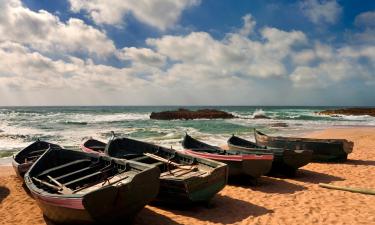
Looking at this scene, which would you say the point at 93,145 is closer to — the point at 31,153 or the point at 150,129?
the point at 31,153

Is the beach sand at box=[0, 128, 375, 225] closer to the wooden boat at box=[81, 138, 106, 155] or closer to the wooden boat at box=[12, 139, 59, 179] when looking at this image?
the wooden boat at box=[12, 139, 59, 179]

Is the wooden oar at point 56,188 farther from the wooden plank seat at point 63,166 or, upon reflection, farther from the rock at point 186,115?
the rock at point 186,115

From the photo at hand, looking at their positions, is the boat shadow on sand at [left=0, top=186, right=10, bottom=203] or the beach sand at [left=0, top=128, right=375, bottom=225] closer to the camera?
the beach sand at [left=0, top=128, right=375, bottom=225]

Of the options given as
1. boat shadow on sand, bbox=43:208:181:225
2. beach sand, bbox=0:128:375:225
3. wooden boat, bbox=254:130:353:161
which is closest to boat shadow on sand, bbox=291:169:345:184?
beach sand, bbox=0:128:375:225

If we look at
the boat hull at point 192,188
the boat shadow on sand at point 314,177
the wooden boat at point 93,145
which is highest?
the wooden boat at point 93,145

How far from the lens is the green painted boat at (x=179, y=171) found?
26.1 feet

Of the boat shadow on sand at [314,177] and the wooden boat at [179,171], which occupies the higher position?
the wooden boat at [179,171]

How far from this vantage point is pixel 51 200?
651 cm

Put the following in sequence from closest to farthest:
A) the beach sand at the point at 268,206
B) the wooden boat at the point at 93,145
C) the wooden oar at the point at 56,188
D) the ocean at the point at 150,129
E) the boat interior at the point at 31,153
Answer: the wooden oar at the point at 56,188, the beach sand at the point at 268,206, the boat interior at the point at 31,153, the wooden boat at the point at 93,145, the ocean at the point at 150,129

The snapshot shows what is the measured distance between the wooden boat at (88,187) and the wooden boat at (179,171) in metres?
0.99

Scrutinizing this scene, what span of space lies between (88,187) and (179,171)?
2630 millimetres

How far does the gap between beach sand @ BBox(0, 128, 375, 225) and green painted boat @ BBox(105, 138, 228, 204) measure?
0.48 m

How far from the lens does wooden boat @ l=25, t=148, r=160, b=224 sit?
6102mm

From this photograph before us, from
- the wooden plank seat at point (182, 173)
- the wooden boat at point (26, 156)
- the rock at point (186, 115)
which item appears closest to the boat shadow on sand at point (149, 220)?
the wooden plank seat at point (182, 173)
